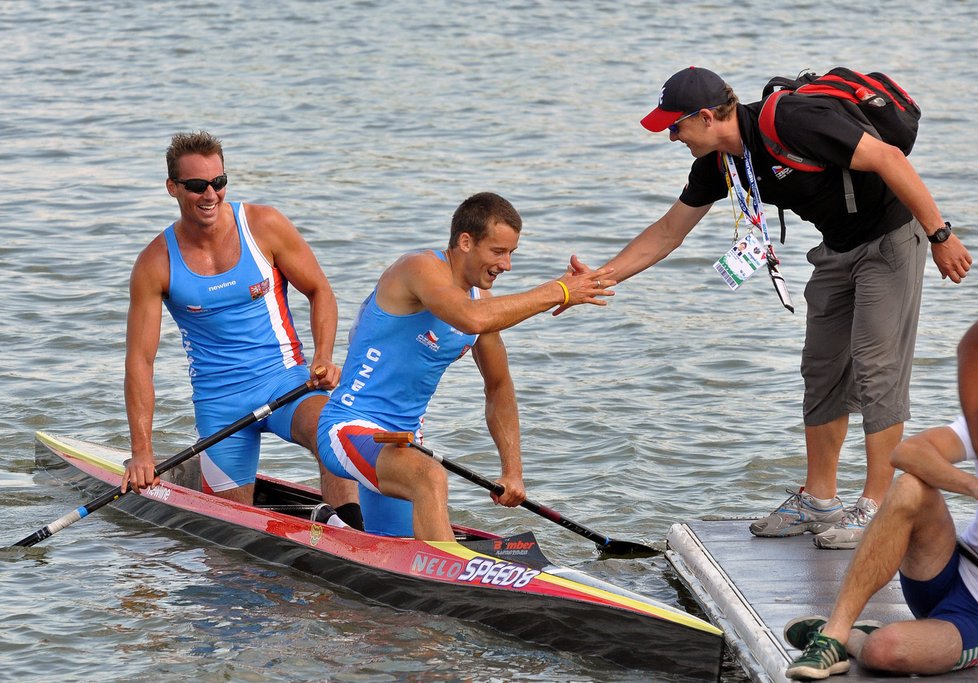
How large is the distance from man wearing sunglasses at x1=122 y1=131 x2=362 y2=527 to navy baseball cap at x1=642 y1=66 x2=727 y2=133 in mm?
2171

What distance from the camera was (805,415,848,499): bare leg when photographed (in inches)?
248

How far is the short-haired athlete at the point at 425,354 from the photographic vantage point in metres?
5.79

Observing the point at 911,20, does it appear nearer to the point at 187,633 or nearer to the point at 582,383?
the point at 582,383

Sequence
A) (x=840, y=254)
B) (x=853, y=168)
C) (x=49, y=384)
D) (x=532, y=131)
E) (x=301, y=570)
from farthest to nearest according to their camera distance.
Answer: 1. (x=532, y=131)
2. (x=49, y=384)
3. (x=301, y=570)
4. (x=840, y=254)
5. (x=853, y=168)

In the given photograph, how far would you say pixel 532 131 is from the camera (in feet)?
58.9

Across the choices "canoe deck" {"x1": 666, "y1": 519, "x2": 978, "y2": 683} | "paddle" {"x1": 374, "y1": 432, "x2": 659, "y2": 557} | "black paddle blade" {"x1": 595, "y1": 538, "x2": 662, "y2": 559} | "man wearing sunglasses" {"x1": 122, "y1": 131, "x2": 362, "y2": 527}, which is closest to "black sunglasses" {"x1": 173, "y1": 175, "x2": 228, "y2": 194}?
"man wearing sunglasses" {"x1": 122, "y1": 131, "x2": 362, "y2": 527}

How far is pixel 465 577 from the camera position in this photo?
593cm

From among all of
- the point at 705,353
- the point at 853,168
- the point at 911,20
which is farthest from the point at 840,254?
the point at 911,20

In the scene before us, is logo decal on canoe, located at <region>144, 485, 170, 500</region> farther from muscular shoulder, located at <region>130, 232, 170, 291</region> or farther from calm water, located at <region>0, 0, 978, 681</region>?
muscular shoulder, located at <region>130, 232, 170, 291</region>

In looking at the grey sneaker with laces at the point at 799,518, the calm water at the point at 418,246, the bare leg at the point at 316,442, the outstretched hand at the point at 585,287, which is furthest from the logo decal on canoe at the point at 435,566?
the grey sneaker with laces at the point at 799,518

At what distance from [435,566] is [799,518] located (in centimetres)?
170

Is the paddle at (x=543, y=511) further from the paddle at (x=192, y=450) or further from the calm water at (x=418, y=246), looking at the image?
the paddle at (x=192, y=450)

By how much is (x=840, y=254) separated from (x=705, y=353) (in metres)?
4.61

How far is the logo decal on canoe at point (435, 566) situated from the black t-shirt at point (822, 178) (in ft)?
6.73
